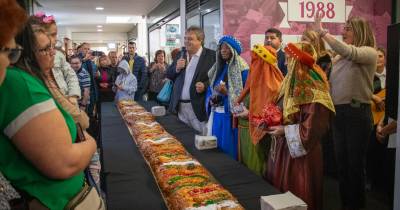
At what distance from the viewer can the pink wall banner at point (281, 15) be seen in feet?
14.5

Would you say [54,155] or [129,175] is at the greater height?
[54,155]

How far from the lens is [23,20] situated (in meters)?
0.82

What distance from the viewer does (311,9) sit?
458 centimetres

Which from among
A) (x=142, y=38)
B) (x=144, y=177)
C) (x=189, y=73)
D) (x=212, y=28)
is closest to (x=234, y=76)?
(x=189, y=73)

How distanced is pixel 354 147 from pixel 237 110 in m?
0.88

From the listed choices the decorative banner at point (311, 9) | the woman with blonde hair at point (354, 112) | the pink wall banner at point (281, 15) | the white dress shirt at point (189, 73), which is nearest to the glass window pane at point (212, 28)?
the pink wall banner at point (281, 15)

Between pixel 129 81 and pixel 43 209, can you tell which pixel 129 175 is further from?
pixel 129 81

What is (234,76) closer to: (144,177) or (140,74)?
(144,177)

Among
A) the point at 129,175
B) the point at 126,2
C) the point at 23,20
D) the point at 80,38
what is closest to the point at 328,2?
the point at 129,175

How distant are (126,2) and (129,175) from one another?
7094 mm

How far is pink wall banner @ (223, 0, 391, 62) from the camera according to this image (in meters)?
4.43

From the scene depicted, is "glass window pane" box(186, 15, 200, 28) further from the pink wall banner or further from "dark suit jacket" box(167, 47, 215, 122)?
"dark suit jacket" box(167, 47, 215, 122)

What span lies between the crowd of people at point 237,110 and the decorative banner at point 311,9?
79 cm

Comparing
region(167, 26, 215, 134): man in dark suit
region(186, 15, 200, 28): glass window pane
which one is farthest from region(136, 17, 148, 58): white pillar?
region(167, 26, 215, 134): man in dark suit
